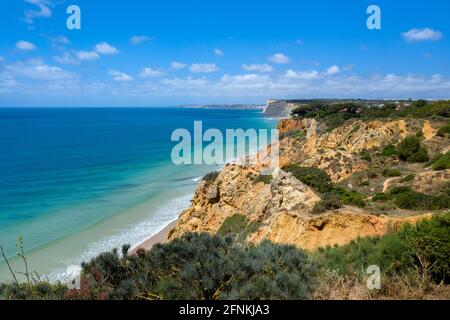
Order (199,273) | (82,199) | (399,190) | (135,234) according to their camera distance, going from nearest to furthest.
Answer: (199,273)
(399,190)
(135,234)
(82,199)

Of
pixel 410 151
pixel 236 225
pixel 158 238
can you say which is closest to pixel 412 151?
pixel 410 151

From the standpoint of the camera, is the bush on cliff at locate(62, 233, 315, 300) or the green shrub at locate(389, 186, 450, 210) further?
the green shrub at locate(389, 186, 450, 210)

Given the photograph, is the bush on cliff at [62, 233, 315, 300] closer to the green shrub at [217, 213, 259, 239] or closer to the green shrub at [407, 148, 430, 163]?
the green shrub at [217, 213, 259, 239]

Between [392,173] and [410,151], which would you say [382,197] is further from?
[410,151]

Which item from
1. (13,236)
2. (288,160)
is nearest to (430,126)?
(288,160)

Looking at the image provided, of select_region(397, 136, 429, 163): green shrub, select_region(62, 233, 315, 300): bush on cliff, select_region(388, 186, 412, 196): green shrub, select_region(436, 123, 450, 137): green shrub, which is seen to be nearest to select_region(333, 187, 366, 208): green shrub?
select_region(388, 186, 412, 196): green shrub
